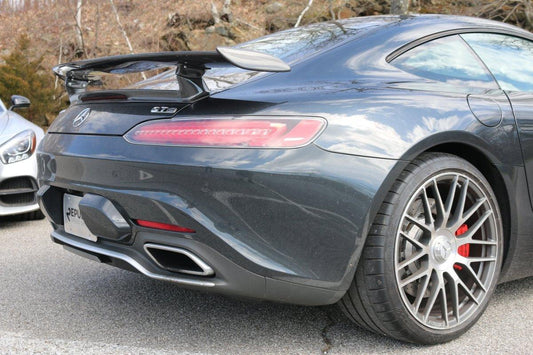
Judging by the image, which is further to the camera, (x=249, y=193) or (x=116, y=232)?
(x=116, y=232)

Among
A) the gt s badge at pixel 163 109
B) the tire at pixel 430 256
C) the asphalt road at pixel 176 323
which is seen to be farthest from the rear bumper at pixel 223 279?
the gt s badge at pixel 163 109

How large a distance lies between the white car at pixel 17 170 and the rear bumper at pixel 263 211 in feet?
10.5

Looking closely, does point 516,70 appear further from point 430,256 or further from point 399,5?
point 399,5

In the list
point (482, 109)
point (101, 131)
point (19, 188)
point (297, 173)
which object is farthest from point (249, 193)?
point (19, 188)

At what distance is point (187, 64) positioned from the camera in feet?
7.61

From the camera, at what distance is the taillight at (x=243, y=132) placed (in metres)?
2.14

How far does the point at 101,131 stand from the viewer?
2.48 m

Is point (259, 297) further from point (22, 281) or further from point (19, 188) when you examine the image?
point (19, 188)

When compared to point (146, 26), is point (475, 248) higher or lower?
higher

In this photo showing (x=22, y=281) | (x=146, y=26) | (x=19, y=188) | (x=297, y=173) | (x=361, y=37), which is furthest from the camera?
(x=146, y=26)

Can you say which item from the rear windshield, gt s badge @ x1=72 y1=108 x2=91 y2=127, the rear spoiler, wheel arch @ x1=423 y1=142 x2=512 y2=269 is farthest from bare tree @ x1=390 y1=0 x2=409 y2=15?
gt s badge @ x1=72 y1=108 x2=91 y2=127

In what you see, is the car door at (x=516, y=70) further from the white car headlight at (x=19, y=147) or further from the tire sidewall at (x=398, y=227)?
the white car headlight at (x=19, y=147)

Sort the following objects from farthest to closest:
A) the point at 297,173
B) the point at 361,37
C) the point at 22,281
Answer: the point at 22,281 < the point at 361,37 < the point at 297,173

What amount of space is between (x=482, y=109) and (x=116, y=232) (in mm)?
1617
